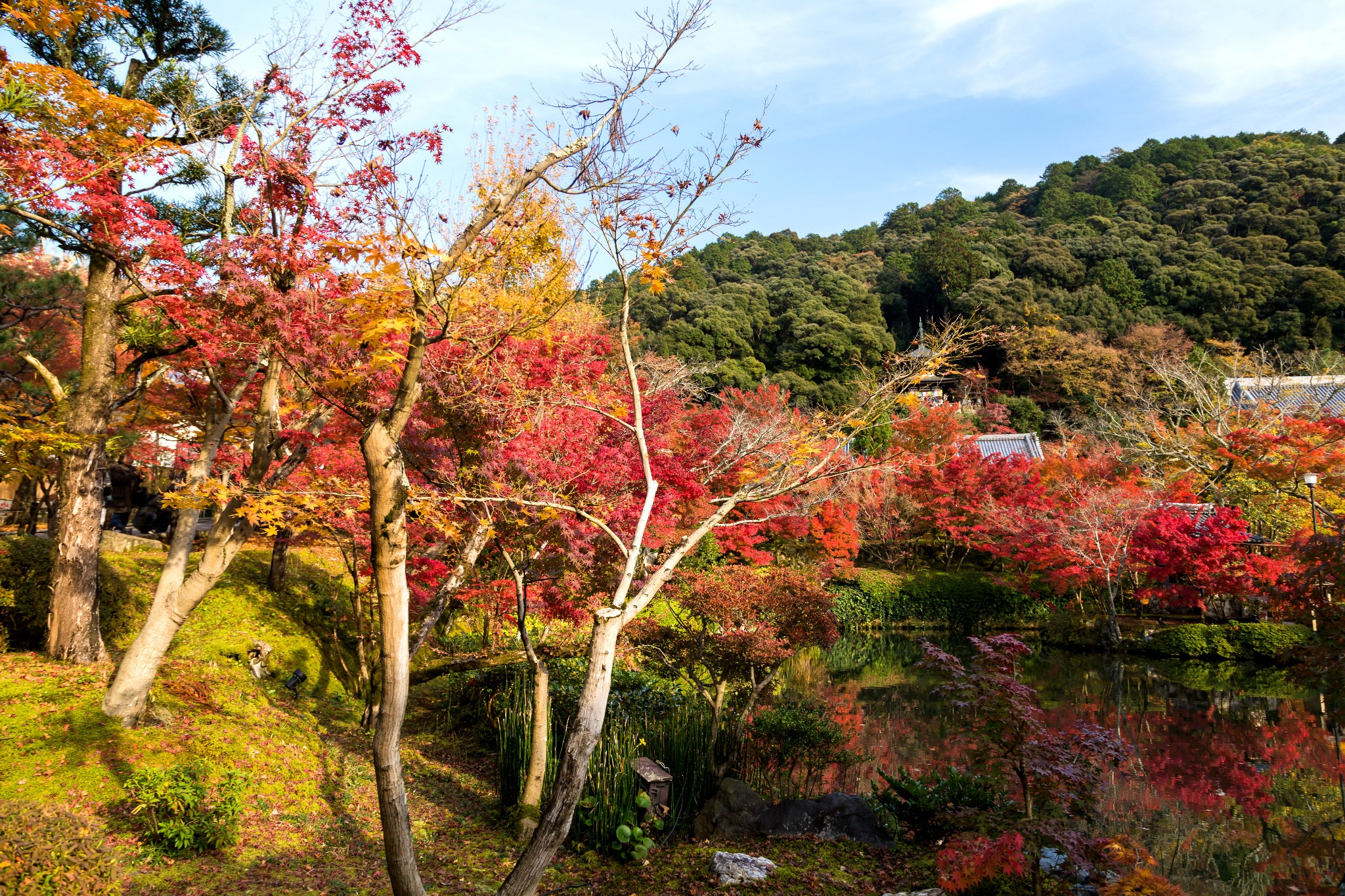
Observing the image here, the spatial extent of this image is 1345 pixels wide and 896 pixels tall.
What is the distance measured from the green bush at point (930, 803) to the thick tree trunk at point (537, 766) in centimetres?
248

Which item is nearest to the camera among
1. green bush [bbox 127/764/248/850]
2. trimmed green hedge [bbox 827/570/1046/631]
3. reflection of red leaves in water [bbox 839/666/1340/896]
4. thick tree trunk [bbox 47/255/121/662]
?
green bush [bbox 127/764/248/850]

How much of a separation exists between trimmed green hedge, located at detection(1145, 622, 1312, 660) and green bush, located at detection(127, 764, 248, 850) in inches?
558

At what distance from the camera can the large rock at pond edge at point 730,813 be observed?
208 inches

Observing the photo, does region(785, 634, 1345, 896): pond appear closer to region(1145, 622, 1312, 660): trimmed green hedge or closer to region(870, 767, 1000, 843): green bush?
region(1145, 622, 1312, 660): trimmed green hedge

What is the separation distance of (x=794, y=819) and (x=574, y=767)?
2.57 metres

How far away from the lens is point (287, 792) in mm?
5074

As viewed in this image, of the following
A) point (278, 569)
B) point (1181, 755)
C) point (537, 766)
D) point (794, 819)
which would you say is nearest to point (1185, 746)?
point (1181, 755)

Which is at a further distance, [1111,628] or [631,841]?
[1111,628]

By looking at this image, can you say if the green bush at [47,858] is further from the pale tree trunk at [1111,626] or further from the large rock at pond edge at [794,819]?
the pale tree trunk at [1111,626]

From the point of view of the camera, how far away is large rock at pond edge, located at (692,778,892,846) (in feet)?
17.0

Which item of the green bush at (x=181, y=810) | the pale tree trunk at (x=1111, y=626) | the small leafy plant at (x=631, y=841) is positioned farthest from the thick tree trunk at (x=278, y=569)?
the pale tree trunk at (x=1111, y=626)

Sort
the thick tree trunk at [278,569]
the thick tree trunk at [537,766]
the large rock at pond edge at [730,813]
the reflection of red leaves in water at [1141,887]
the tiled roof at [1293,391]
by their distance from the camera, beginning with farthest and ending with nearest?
the tiled roof at [1293,391], the thick tree trunk at [278,569], the large rock at pond edge at [730,813], the thick tree trunk at [537,766], the reflection of red leaves in water at [1141,887]

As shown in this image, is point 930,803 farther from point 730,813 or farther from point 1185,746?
point 1185,746

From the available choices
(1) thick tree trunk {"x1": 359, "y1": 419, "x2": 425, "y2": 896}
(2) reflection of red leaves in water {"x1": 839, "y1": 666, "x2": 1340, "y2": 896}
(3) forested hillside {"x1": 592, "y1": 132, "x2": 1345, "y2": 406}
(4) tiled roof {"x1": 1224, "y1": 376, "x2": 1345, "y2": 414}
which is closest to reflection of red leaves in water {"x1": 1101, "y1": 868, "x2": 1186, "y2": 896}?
(2) reflection of red leaves in water {"x1": 839, "y1": 666, "x2": 1340, "y2": 896}
